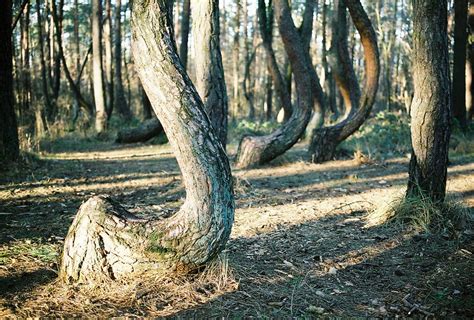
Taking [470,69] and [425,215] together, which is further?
[470,69]

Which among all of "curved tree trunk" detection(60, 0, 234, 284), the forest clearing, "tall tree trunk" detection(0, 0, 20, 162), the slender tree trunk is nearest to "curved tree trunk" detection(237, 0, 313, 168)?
the forest clearing

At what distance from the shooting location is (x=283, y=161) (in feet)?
25.5

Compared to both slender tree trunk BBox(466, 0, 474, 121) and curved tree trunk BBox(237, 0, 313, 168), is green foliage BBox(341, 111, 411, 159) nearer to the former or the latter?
curved tree trunk BBox(237, 0, 313, 168)

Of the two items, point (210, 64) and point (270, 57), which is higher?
point (270, 57)

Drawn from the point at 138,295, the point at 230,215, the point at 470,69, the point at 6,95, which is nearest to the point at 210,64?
the point at 230,215

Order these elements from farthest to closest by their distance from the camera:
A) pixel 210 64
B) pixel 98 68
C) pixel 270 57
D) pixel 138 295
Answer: pixel 98 68 < pixel 270 57 < pixel 210 64 < pixel 138 295

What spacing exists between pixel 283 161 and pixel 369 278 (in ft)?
15.5

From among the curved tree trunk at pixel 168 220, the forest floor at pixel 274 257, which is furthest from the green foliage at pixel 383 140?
the curved tree trunk at pixel 168 220

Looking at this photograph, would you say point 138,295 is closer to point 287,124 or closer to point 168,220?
point 168,220

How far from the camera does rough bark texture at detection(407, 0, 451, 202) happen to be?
3963mm

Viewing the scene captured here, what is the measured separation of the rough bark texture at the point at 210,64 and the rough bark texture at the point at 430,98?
2.43 meters

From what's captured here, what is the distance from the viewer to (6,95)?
6285mm

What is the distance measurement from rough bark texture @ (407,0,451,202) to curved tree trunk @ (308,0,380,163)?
9.74 ft

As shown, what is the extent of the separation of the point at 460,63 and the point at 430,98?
24.0ft
